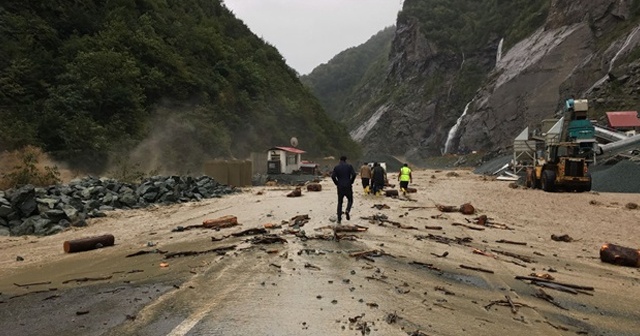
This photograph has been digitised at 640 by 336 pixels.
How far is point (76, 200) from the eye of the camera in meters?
13.4

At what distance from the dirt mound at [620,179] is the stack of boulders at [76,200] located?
20576 mm

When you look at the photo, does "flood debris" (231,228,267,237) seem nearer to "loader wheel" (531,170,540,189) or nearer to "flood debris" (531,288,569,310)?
"flood debris" (531,288,569,310)

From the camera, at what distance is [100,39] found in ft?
110

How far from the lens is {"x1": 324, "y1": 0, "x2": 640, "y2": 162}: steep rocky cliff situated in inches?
2025

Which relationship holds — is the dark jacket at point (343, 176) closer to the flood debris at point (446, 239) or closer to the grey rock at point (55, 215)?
the flood debris at point (446, 239)

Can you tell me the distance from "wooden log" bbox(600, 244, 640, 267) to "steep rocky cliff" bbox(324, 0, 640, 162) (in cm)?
3838

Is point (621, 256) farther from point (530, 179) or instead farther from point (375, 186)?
point (530, 179)

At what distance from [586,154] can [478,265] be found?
57.7 feet

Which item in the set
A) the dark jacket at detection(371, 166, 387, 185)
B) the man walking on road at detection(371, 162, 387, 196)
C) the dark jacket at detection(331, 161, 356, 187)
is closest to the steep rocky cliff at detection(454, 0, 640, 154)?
the dark jacket at detection(371, 166, 387, 185)

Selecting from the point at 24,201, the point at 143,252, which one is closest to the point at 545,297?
the point at 143,252

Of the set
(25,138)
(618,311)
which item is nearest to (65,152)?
(25,138)

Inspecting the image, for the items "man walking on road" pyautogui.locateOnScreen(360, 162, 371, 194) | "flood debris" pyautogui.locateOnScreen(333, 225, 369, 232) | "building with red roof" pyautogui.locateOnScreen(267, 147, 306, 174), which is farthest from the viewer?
"building with red roof" pyautogui.locateOnScreen(267, 147, 306, 174)

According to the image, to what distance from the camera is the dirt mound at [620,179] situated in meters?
20.3

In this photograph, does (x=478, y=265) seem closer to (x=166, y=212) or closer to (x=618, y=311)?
(x=618, y=311)
